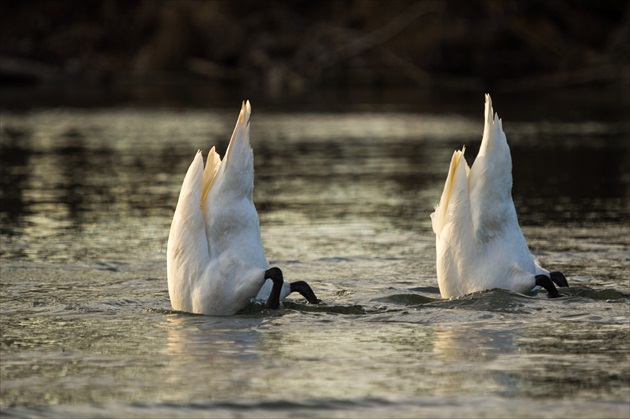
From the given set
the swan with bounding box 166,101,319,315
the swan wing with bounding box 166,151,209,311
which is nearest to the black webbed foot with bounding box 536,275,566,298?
the swan with bounding box 166,101,319,315

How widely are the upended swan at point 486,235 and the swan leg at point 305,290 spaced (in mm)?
918

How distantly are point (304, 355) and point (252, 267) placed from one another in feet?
4.08

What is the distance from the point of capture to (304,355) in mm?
7789

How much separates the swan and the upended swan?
44.0 inches

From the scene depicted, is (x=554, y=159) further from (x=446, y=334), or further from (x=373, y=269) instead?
(x=446, y=334)

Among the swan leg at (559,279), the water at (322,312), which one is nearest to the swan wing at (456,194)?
the water at (322,312)

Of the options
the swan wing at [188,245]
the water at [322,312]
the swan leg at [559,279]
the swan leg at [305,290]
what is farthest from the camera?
the swan leg at [559,279]

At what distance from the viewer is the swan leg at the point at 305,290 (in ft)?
30.0

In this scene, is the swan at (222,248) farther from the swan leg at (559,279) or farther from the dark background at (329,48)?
the dark background at (329,48)

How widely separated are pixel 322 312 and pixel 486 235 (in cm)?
127

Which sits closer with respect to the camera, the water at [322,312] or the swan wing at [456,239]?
the water at [322,312]

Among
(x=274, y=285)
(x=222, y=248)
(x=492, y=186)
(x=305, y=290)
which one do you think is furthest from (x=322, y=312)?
(x=492, y=186)

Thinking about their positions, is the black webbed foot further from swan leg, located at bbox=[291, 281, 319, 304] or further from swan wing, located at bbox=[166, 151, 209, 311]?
swan wing, located at bbox=[166, 151, 209, 311]

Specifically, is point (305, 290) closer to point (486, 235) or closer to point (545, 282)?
point (486, 235)
